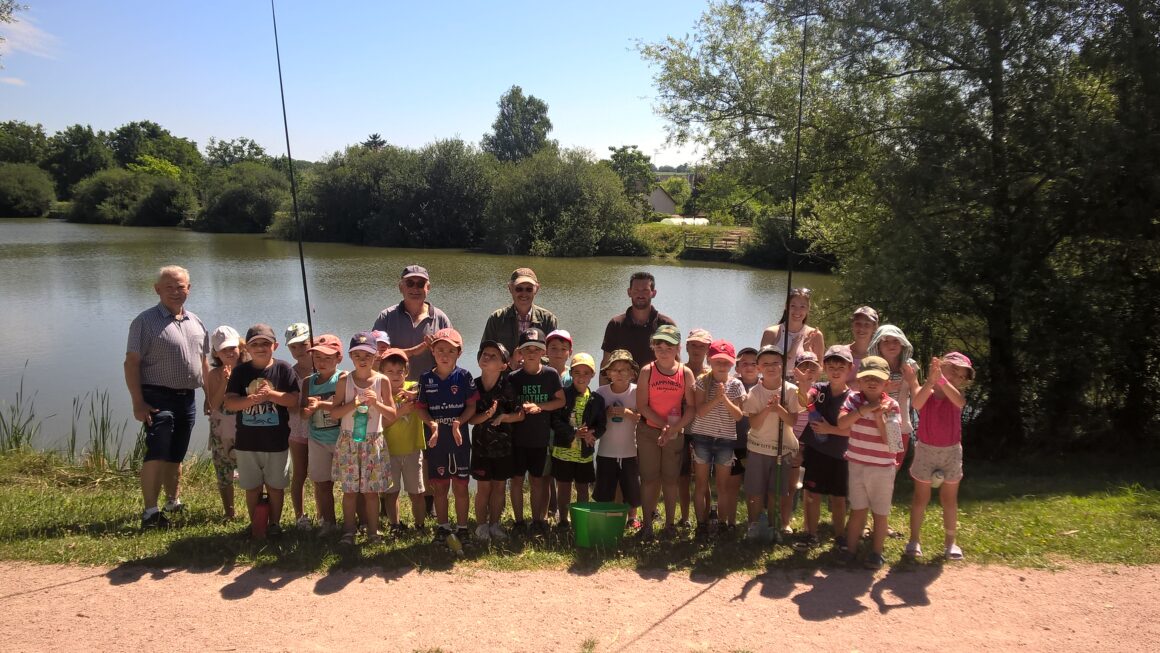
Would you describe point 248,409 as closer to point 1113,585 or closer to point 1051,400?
point 1113,585

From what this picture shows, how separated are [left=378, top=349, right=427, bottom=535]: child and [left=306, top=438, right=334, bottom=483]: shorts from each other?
0.39 meters

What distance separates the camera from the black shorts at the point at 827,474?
470cm

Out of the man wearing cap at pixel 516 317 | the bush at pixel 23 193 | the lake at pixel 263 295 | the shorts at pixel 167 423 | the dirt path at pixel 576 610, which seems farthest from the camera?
the bush at pixel 23 193

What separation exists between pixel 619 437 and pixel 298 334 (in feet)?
7.78

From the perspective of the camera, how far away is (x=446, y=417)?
15.4ft

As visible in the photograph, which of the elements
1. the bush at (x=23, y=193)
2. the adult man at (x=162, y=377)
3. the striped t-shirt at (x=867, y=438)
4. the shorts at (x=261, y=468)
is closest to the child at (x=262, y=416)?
the shorts at (x=261, y=468)

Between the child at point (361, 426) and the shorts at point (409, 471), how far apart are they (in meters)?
0.14

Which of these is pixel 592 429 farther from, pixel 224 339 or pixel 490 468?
pixel 224 339

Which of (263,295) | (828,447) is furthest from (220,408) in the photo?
(263,295)

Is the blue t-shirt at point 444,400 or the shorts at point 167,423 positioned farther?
the shorts at point 167,423

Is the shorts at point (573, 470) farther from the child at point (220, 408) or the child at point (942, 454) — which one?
the child at point (220, 408)

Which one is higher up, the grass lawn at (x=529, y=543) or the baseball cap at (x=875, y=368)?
the baseball cap at (x=875, y=368)

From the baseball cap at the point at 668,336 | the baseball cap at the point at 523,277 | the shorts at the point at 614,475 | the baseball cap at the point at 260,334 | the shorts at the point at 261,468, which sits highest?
the baseball cap at the point at 523,277

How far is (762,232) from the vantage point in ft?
104
